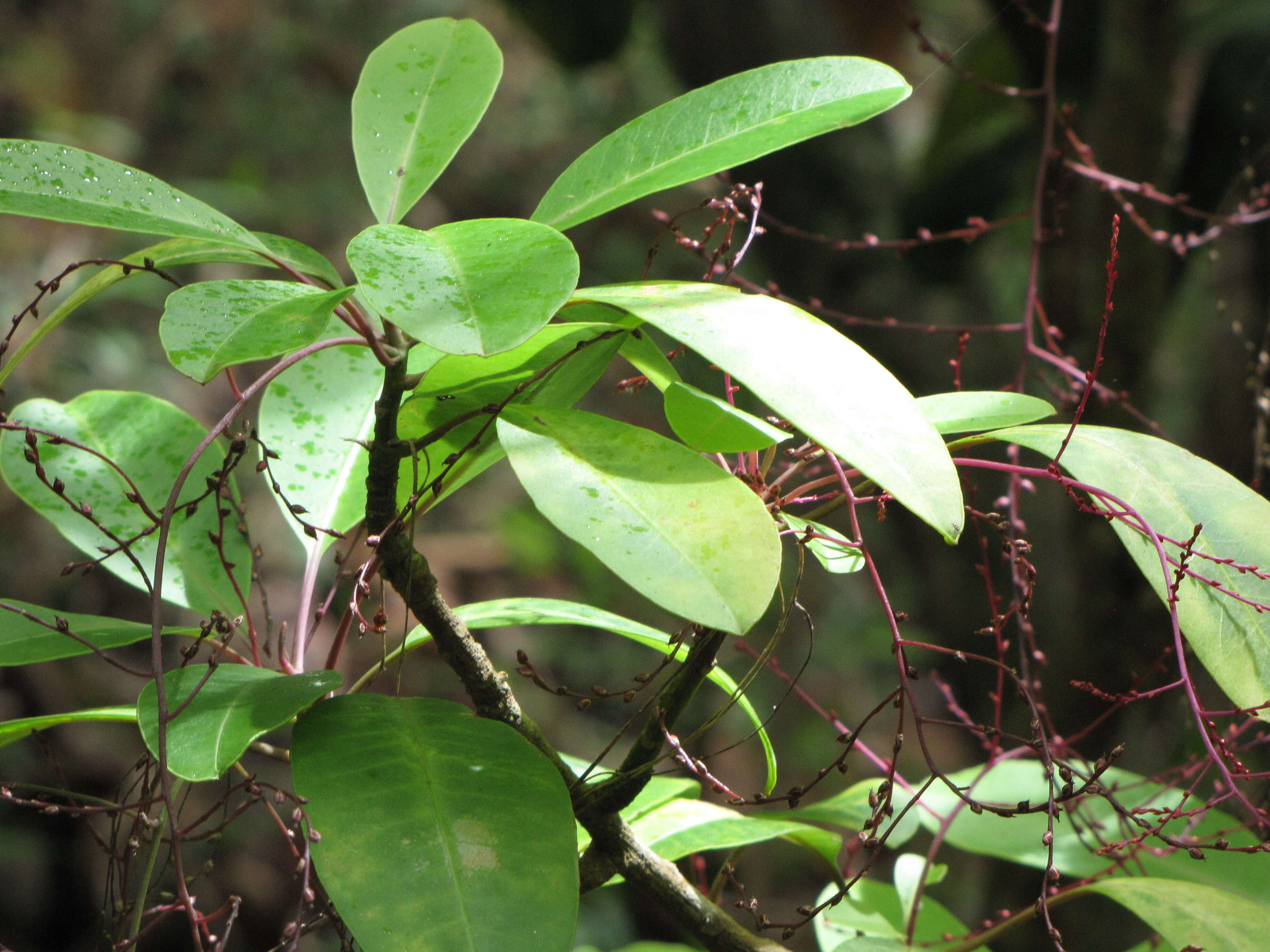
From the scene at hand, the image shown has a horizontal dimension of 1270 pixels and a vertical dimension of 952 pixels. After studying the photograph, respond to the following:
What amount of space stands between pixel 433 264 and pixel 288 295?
0.07 m

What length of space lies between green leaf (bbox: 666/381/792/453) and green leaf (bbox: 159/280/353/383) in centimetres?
12

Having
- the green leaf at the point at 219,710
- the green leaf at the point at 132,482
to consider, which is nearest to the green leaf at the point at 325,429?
the green leaf at the point at 132,482

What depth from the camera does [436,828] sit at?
32 cm

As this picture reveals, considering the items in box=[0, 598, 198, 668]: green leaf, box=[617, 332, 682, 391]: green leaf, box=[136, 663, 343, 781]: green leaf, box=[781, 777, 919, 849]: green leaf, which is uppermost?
box=[617, 332, 682, 391]: green leaf

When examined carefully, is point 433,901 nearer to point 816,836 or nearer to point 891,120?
point 816,836

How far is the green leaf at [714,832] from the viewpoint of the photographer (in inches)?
19.7

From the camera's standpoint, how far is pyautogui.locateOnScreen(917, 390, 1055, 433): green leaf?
0.38m

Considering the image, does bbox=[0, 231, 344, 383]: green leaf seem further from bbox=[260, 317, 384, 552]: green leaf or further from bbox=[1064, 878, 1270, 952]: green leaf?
bbox=[1064, 878, 1270, 952]: green leaf

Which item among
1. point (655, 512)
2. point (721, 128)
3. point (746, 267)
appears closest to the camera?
point (655, 512)

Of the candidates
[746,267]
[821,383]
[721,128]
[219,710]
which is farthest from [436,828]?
Result: [746,267]

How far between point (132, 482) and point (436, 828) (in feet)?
0.93

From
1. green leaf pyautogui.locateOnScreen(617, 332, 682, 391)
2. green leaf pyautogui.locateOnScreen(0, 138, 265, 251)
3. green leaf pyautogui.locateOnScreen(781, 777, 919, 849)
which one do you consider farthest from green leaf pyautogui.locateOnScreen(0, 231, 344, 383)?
green leaf pyautogui.locateOnScreen(781, 777, 919, 849)

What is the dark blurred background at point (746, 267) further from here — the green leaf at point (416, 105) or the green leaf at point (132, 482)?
the green leaf at point (416, 105)

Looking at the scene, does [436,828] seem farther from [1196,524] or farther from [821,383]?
[1196,524]
